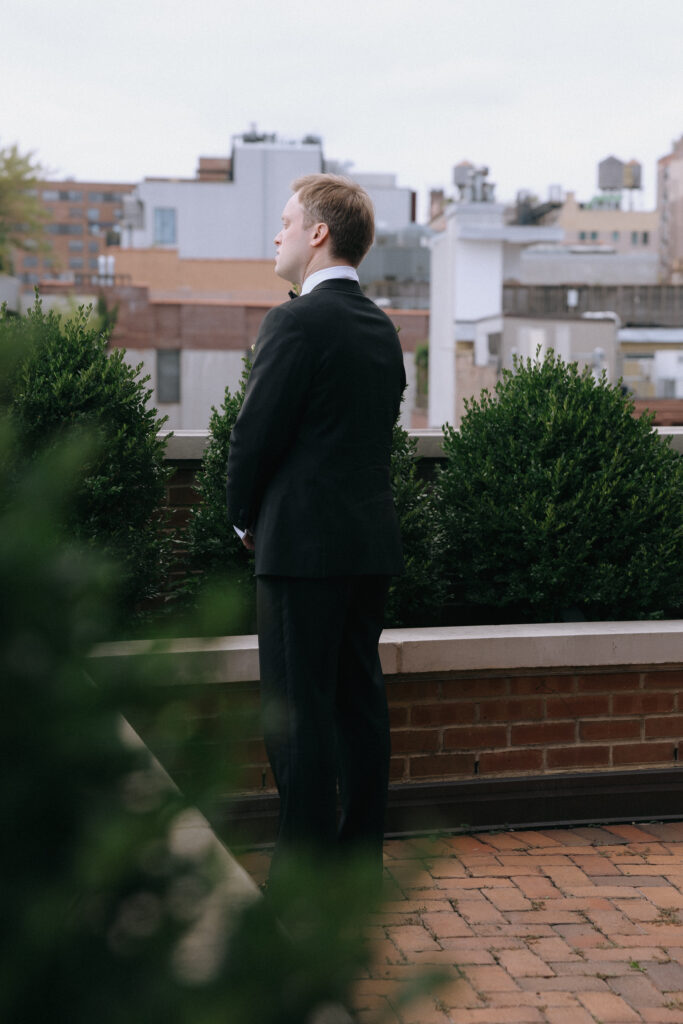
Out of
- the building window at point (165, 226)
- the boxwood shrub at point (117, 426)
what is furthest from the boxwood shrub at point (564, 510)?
the building window at point (165, 226)

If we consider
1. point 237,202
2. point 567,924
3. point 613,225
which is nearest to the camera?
point 567,924

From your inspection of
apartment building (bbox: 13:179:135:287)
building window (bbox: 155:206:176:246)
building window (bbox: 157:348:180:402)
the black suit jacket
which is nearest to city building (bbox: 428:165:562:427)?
building window (bbox: 157:348:180:402)

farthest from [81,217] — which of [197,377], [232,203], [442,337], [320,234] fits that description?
[320,234]

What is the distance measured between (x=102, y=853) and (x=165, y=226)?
6361 centimetres

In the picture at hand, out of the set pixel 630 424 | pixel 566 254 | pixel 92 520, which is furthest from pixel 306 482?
pixel 566 254

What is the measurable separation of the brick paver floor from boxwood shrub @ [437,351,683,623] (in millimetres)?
903

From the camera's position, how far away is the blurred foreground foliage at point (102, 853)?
2.41ft

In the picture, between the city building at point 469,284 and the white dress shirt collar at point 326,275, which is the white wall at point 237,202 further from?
the white dress shirt collar at point 326,275

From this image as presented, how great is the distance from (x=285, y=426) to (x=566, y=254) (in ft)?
202

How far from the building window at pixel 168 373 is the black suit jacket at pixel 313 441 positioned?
45053 millimetres

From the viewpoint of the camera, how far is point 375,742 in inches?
133

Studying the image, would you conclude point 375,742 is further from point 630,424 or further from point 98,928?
point 98,928

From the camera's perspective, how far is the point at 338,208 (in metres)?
3.17

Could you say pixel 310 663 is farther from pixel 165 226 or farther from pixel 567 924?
pixel 165 226
